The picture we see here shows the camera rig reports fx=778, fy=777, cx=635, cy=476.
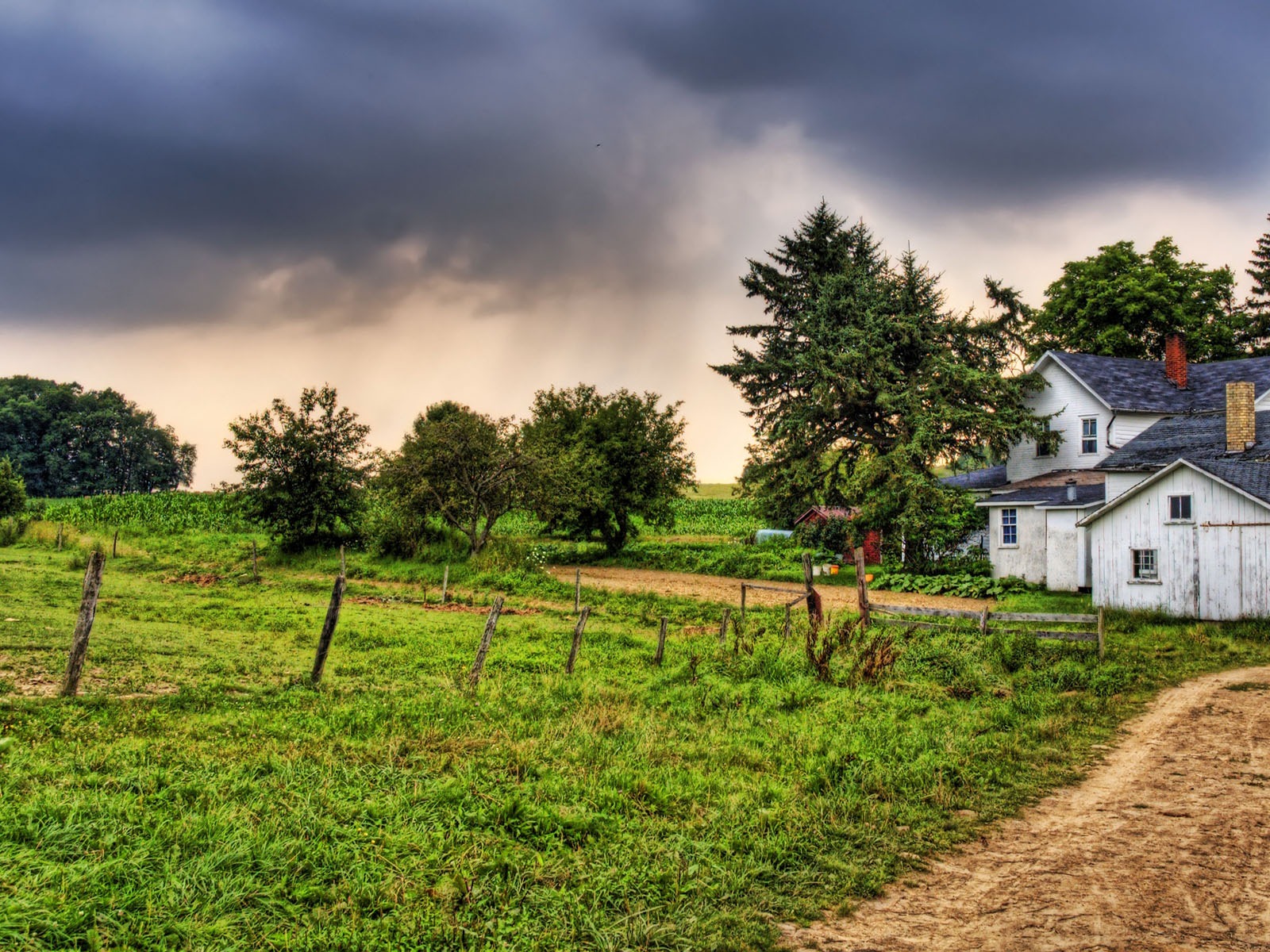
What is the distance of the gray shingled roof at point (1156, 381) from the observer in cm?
3635

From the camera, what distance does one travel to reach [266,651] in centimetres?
1594

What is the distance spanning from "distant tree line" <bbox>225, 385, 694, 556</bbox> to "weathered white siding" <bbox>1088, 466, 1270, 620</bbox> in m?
21.9

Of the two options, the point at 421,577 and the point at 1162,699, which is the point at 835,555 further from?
the point at 1162,699

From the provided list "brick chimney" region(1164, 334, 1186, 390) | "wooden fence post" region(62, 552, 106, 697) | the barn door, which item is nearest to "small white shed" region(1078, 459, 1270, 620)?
the barn door

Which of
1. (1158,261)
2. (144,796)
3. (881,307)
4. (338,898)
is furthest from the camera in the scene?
(1158,261)

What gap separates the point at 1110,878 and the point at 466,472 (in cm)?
3220

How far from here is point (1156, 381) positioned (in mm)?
38719

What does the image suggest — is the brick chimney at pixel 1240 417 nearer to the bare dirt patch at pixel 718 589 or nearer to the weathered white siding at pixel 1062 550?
the weathered white siding at pixel 1062 550

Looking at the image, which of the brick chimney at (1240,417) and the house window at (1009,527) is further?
the house window at (1009,527)

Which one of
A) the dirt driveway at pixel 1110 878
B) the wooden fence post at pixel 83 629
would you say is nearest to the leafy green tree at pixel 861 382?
the dirt driveway at pixel 1110 878

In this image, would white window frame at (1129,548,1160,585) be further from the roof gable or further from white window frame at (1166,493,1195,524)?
the roof gable

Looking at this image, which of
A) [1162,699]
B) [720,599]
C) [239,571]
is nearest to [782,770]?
[1162,699]

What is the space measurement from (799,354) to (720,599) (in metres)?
16.1

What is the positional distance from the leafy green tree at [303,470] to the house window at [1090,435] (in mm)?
35387
